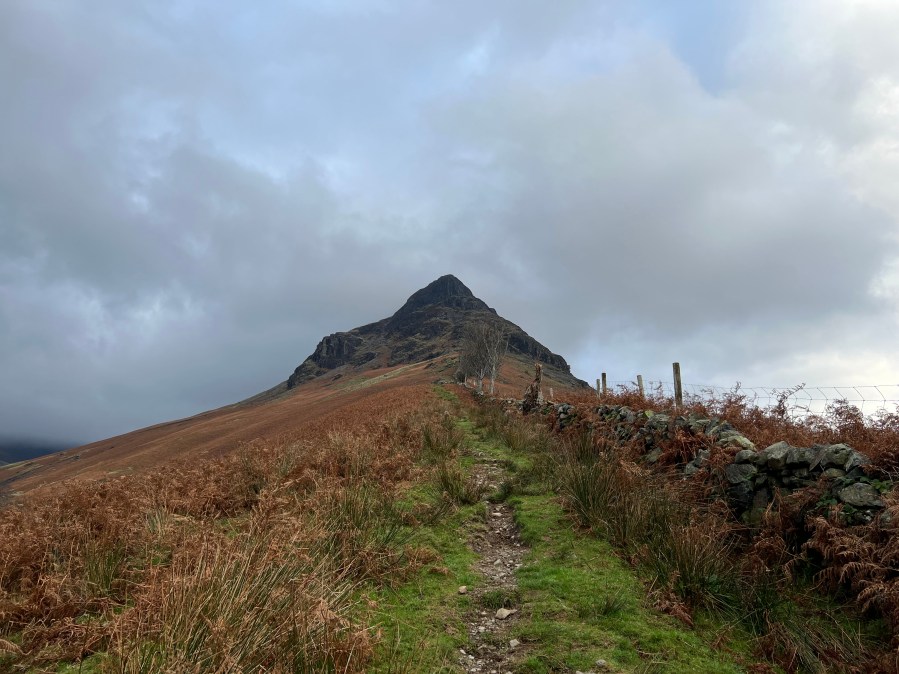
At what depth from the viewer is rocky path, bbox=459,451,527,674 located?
4156 mm

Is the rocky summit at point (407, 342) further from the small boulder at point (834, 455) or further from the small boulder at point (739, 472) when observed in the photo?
the small boulder at point (834, 455)

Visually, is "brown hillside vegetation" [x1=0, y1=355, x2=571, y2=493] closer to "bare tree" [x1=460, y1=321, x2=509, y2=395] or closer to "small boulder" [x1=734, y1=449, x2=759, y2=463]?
"bare tree" [x1=460, y1=321, x2=509, y2=395]

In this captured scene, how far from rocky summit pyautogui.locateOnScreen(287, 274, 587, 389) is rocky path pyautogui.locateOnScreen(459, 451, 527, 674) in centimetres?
10223

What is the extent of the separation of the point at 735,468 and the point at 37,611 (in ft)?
26.3

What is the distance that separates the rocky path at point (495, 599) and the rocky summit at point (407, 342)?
4025 inches

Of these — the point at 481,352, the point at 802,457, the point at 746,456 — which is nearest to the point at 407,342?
the point at 481,352

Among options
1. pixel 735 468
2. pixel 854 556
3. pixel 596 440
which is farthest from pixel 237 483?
pixel 854 556

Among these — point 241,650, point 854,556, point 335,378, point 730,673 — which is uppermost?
point 335,378

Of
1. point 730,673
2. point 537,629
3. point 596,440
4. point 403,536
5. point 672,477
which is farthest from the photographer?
point 596,440

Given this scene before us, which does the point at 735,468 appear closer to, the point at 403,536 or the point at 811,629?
the point at 811,629

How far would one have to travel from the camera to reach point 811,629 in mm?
4273

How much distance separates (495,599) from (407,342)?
142 meters

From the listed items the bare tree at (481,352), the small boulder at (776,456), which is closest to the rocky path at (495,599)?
the small boulder at (776,456)

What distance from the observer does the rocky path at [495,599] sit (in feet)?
13.6
